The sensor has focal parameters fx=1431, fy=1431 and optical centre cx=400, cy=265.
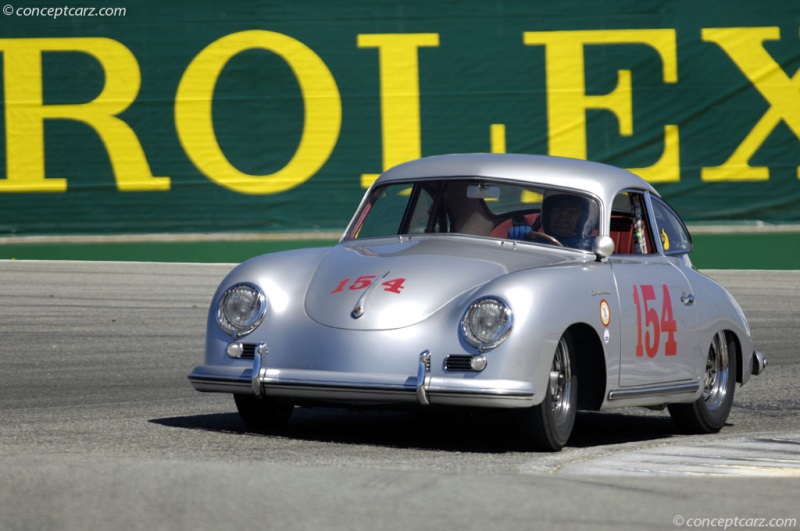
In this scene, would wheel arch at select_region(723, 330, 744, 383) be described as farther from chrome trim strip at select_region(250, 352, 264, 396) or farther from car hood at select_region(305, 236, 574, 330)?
chrome trim strip at select_region(250, 352, 264, 396)

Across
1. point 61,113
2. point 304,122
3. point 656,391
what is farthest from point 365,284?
point 61,113

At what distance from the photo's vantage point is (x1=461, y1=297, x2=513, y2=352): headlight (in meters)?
6.09

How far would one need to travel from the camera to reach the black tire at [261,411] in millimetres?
6812

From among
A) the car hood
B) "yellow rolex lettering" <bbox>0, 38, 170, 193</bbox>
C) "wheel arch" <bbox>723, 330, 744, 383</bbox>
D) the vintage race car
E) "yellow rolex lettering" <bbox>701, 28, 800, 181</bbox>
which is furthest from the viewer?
"yellow rolex lettering" <bbox>701, 28, 800, 181</bbox>

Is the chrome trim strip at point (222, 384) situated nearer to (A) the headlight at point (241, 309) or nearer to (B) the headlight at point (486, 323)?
(A) the headlight at point (241, 309)

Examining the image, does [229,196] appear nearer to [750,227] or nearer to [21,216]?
[21,216]

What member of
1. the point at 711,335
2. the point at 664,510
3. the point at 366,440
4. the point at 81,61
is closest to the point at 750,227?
the point at 81,61

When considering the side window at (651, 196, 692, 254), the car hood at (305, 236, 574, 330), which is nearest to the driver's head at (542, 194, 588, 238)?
the car hood at (305, 236, 574, 330)

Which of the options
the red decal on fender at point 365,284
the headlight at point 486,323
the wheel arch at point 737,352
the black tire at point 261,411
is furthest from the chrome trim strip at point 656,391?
the black tire at point 261,411

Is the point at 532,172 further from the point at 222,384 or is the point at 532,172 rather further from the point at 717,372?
the point at 222,384

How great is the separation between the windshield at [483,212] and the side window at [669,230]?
74 cm

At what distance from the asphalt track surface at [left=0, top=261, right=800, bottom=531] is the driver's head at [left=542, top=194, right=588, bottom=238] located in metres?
1.05

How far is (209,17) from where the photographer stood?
16031 mm

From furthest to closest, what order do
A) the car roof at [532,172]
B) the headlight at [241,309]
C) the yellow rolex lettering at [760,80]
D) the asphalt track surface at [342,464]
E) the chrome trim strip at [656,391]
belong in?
1. the yellow rolex lettering at [760,80]
2. the car roof at [532,172]
3. the chrome trim strip at [656,391]
4. the headlight at [241,309]
5. the asphalt track surface at [342,464]
